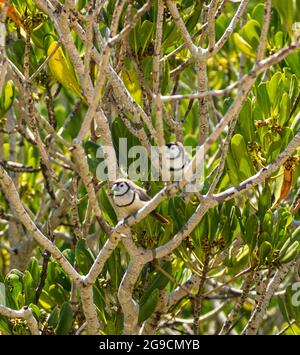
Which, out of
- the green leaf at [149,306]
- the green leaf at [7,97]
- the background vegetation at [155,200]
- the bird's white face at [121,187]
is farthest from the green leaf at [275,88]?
the green leaf at [7,97]

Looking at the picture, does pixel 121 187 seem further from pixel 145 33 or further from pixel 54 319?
pixel 145 33

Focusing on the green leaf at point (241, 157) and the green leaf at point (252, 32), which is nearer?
the green leaf at point (241, 157)

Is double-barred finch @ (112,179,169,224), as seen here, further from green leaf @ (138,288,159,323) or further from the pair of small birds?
green leaf @ (138,288,159,323)

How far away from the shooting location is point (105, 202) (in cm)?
277

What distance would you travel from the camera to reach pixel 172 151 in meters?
2.32

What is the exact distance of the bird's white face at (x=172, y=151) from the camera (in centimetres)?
230

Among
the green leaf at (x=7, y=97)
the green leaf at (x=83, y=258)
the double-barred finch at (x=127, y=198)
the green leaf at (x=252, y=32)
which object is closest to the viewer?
the double-barred finch at (x=127, y=198)

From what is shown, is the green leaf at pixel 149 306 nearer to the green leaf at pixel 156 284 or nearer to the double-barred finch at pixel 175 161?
the green leaf at pixel 156 284

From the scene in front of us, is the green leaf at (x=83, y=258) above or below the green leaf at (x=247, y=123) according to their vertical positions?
below

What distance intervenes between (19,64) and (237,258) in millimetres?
1127

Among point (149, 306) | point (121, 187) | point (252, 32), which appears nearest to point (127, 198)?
point (121, 187)

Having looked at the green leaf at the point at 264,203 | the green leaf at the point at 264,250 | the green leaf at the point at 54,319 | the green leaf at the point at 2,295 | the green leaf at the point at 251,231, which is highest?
the green leaf at the point at 264,203

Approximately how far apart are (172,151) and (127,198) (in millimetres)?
244
